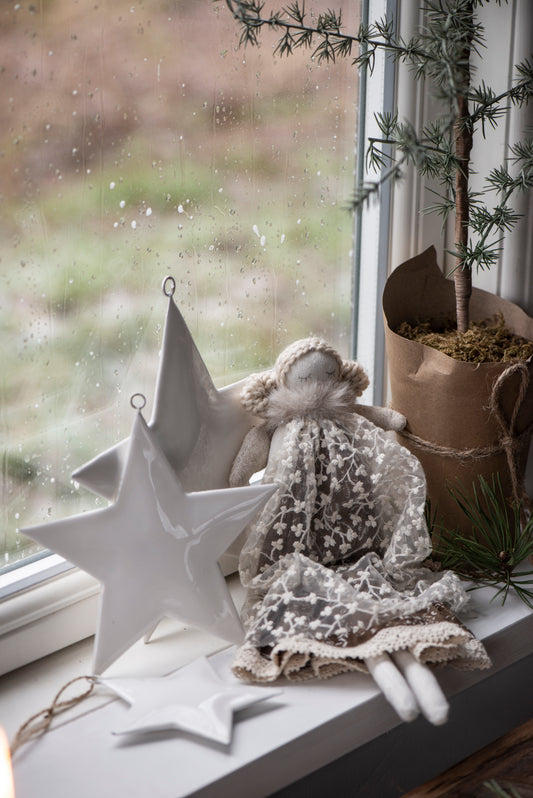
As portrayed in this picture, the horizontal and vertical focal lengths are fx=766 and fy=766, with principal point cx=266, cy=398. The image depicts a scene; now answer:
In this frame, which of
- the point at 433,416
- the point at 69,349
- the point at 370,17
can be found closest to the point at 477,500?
the point at 433,416

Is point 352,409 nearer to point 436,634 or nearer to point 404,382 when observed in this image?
point 404,382

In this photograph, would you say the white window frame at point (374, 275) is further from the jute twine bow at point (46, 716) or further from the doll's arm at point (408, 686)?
the doll's arm at point (408, 686)

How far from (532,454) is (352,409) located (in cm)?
34

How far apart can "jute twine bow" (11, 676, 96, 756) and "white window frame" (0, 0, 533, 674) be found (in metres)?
0.08

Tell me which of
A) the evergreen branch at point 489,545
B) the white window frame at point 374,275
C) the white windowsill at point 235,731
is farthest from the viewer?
the evergreen branch at point 489,545

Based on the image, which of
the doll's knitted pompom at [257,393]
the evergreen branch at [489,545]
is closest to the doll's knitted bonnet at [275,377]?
the doll's knitted pompom at [257,393]

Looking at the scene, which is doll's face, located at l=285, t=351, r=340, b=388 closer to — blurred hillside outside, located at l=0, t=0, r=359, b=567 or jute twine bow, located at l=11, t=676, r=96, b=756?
blurred hillside outside, located at l=0, t=0, r=359, b=567

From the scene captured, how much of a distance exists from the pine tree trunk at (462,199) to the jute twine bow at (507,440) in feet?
0.34

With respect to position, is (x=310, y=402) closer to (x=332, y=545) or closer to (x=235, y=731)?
(x=332, y=545)

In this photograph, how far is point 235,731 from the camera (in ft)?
2.41

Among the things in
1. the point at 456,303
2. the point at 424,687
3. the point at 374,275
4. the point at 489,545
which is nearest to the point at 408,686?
the point at 424,687

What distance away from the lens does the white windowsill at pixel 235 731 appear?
2.26 feet

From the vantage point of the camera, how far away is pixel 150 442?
771 millimetres

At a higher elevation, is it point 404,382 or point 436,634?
point 404,382
